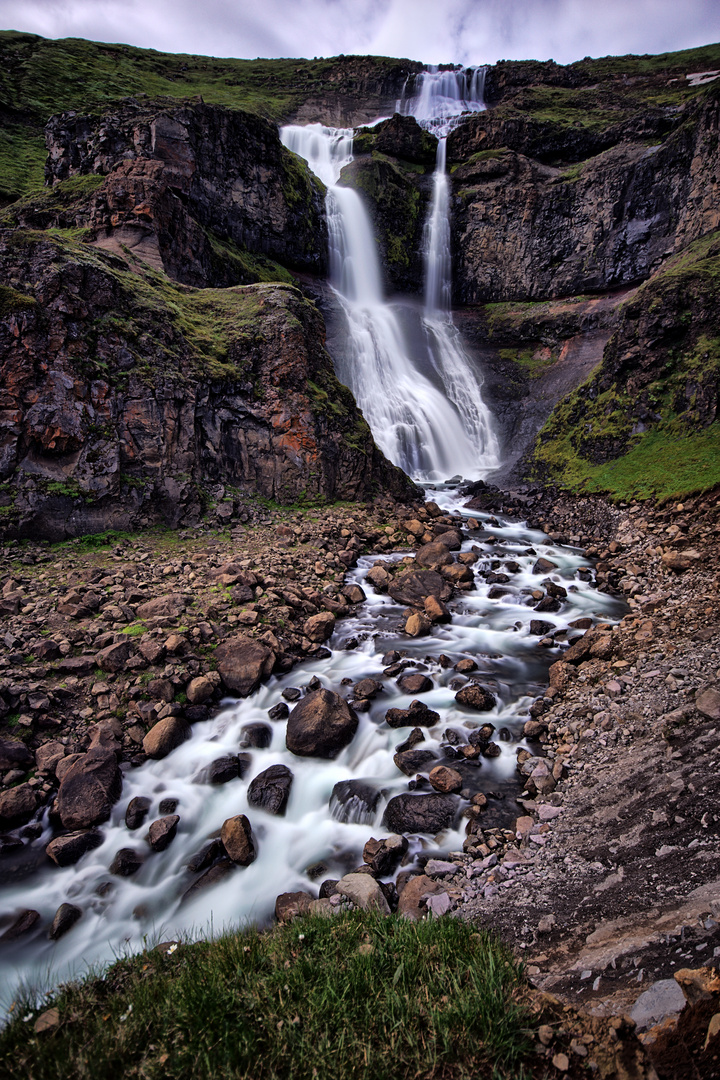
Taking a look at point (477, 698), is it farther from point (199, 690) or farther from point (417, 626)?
point (199, 690)

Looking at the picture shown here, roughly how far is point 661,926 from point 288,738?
4.89m

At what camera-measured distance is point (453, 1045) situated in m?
2.30

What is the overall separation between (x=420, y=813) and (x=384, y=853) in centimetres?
70

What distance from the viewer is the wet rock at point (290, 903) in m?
4.56

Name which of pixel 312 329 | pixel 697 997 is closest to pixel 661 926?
pixel 697 997

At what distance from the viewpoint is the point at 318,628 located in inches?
374

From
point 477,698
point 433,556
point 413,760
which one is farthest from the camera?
point 433,556

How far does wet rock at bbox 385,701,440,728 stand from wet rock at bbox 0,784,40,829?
452 cm

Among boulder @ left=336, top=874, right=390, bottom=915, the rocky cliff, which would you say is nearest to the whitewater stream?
boulder @ left=336, top=874, right=390, bottom=915

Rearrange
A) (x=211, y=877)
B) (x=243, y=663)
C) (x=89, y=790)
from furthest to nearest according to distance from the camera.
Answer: (x=243, y=663) < (x=89, y=790) < (x=211, y=877)

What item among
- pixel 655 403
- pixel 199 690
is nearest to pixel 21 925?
pixel 199 690

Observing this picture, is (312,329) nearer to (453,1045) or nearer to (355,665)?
(355,665)

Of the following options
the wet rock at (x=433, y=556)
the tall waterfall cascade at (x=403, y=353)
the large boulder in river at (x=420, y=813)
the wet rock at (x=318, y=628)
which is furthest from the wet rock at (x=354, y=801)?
the tall waterfall cascade at (x=403, y=353)

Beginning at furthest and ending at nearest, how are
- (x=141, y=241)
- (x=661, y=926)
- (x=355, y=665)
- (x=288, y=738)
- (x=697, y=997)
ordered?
(x=141, y=241), (x=355, y=665), (x=288, y=738), (x=661, y=926), (x=697, y=997)
